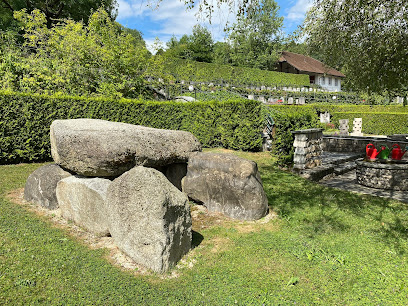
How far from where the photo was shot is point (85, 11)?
26.3 meters

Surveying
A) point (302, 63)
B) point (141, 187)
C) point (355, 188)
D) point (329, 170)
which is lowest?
point (355, 188)

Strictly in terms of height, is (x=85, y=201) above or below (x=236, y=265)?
above

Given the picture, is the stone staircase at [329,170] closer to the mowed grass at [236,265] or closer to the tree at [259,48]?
the mowed grass at [236,265]

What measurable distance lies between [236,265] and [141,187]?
1.73 m

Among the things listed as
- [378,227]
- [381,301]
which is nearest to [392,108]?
[378,227]

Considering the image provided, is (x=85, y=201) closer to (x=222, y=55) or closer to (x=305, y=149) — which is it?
(x=305, y=149)

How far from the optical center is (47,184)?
5.47 m

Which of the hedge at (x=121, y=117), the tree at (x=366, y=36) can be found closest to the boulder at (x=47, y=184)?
the hedge at (x=121, y=117)

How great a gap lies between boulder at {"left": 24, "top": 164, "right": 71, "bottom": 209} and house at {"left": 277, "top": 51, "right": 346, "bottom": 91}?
49140mm

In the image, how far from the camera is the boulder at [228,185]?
529 centimetres

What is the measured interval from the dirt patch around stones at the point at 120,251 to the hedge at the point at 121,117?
3.21 m

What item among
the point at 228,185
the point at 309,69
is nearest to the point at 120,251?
the point at 228,185

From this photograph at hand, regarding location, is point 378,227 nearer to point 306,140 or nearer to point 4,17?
point 306,140

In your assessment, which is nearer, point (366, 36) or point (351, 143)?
point (366, 36)
